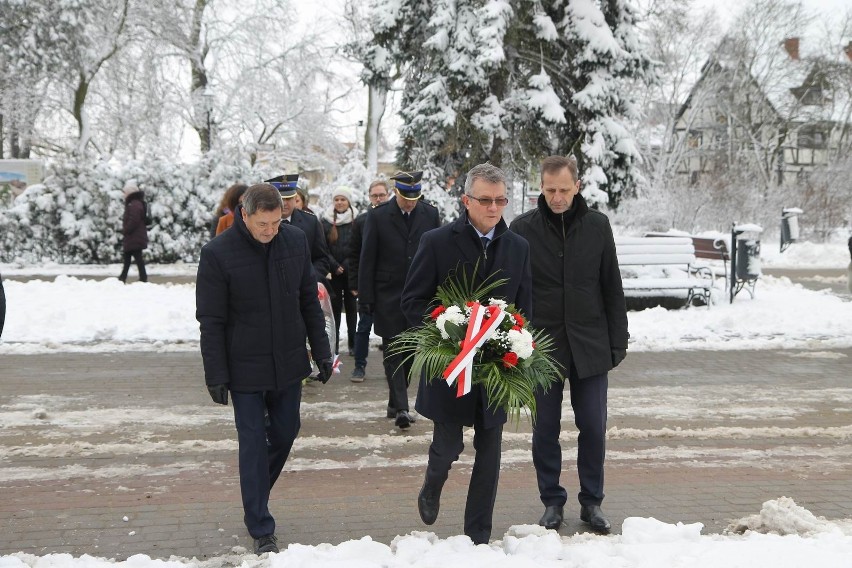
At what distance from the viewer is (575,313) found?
16.6 feet

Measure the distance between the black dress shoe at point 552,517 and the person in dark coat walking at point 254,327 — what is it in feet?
4.96

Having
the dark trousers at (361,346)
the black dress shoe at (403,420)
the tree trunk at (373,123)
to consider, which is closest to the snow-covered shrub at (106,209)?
the dark trousers at (361,346)

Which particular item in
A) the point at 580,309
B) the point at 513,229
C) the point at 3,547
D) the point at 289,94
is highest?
the point at 289,94

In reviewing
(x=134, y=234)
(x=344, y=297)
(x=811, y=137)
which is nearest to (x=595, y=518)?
(x=344, y=297)

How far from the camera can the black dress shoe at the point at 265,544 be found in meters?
4.55

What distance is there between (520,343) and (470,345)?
0.78 ft

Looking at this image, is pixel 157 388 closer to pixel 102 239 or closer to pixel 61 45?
pixel 102 239

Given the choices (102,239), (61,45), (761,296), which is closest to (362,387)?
(761,296)

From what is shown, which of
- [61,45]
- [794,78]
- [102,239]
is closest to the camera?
[102,239]

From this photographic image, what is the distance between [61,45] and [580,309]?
1028 inches

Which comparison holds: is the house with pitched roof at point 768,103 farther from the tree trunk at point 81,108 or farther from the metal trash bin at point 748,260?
the metal trash bin at point 748,260

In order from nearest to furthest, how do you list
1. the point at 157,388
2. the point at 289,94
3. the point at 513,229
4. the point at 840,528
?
the point at 840,528 → the point at 513,229 → the point at 157,388 → the point at 289,94

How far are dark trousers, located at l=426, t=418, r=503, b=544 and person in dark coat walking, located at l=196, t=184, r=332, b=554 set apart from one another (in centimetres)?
90

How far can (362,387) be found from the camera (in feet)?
28.9
